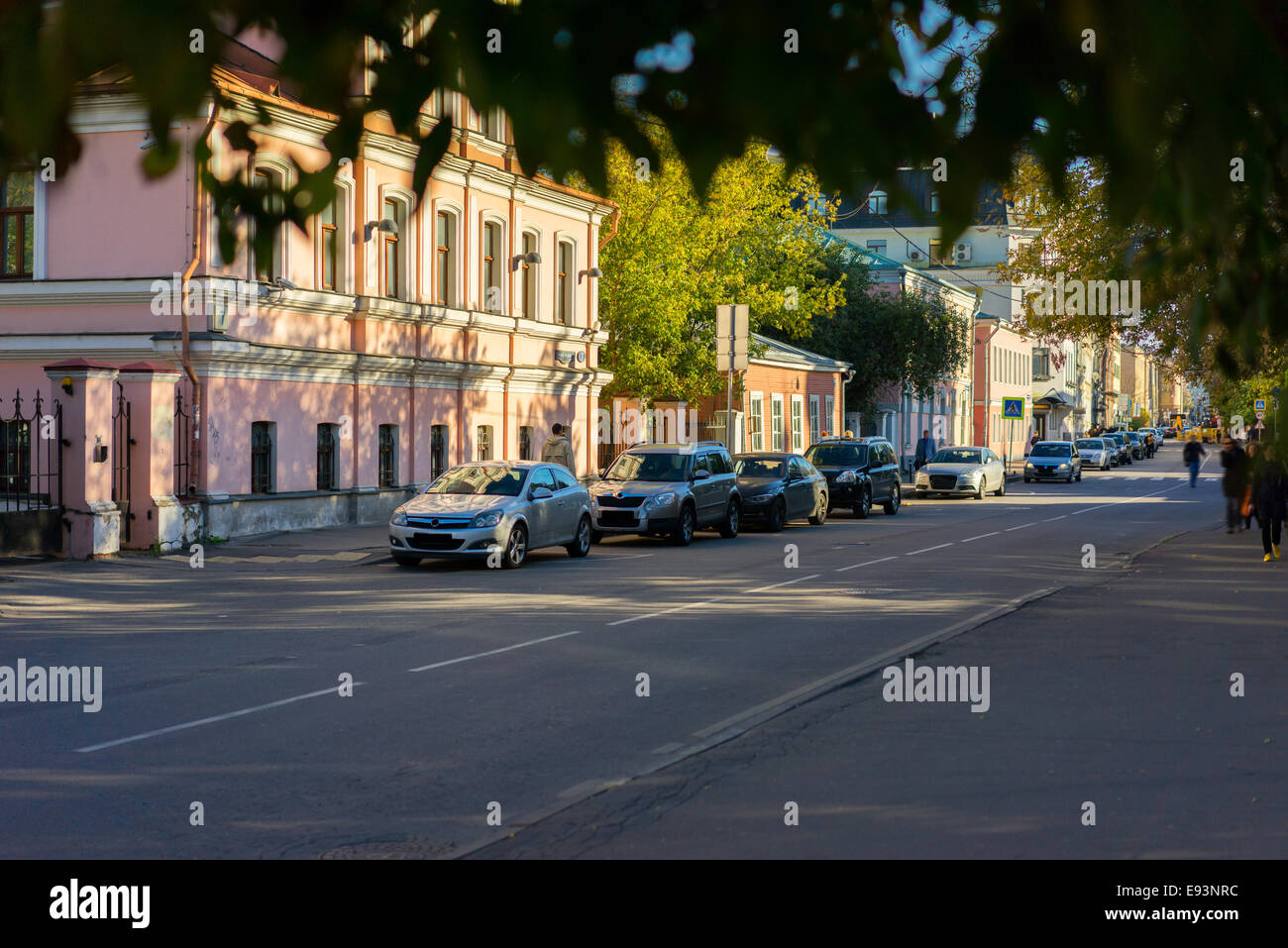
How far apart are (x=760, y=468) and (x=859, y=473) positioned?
4475 mm

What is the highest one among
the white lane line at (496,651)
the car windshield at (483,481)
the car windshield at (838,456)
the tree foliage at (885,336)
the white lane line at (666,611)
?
the tree foliage at (885,336)

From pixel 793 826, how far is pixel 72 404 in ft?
54.2

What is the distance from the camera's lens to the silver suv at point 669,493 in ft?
81.9

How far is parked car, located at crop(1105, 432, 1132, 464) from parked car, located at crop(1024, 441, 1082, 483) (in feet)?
74.2

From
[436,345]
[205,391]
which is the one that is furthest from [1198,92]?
[436,345]

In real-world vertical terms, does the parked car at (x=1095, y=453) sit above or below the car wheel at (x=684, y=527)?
above

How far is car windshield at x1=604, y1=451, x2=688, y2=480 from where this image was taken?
26.1m

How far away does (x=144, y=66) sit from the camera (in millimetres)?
2420

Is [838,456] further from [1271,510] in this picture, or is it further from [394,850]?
[394,850]

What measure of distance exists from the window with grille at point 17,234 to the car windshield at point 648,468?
10.5 m

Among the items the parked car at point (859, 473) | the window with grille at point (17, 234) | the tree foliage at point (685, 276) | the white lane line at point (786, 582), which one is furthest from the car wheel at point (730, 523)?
the window with grille at point (17, 234)

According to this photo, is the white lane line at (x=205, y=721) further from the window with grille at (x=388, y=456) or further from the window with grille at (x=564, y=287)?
the window with grille at (x=564, y=287)

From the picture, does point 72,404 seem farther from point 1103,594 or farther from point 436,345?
point 1103,594

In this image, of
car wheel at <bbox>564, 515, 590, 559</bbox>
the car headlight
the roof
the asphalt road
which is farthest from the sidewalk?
the roof
